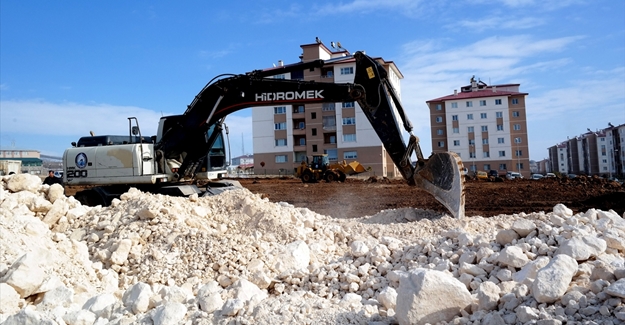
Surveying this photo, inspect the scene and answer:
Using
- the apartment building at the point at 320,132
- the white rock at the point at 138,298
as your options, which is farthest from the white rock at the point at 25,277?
the apartment building at the point at 320,132

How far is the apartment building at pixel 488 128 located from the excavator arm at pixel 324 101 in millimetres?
47430

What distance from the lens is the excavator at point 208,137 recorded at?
929 cm

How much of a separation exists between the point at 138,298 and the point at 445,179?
578cm

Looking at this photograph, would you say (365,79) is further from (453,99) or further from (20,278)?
(453,99)

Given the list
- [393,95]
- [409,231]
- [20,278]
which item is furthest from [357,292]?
[393,95]

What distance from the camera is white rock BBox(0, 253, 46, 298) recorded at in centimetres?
466

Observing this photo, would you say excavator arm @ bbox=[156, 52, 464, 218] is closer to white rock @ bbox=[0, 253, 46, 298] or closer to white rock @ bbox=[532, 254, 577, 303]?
white rock @ bbox=[532, 254, 577, 303]

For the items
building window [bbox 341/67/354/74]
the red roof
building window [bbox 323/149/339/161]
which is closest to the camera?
building window [bbox 341/67/354/74]

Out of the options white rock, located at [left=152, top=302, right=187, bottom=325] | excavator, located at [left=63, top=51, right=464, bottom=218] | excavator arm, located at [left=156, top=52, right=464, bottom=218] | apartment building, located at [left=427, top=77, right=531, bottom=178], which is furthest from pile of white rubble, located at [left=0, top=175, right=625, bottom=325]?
apartment building, located at [left=427, top=77, right=531, bottom=178]

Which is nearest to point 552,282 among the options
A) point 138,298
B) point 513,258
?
point 513,258

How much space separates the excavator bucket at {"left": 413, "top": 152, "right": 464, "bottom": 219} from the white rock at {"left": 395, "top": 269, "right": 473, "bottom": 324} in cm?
469

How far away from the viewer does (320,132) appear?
158 feet

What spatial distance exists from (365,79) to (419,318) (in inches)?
255

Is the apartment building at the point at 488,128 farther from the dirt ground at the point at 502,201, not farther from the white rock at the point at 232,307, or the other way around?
the white rock at the point at 232,307
